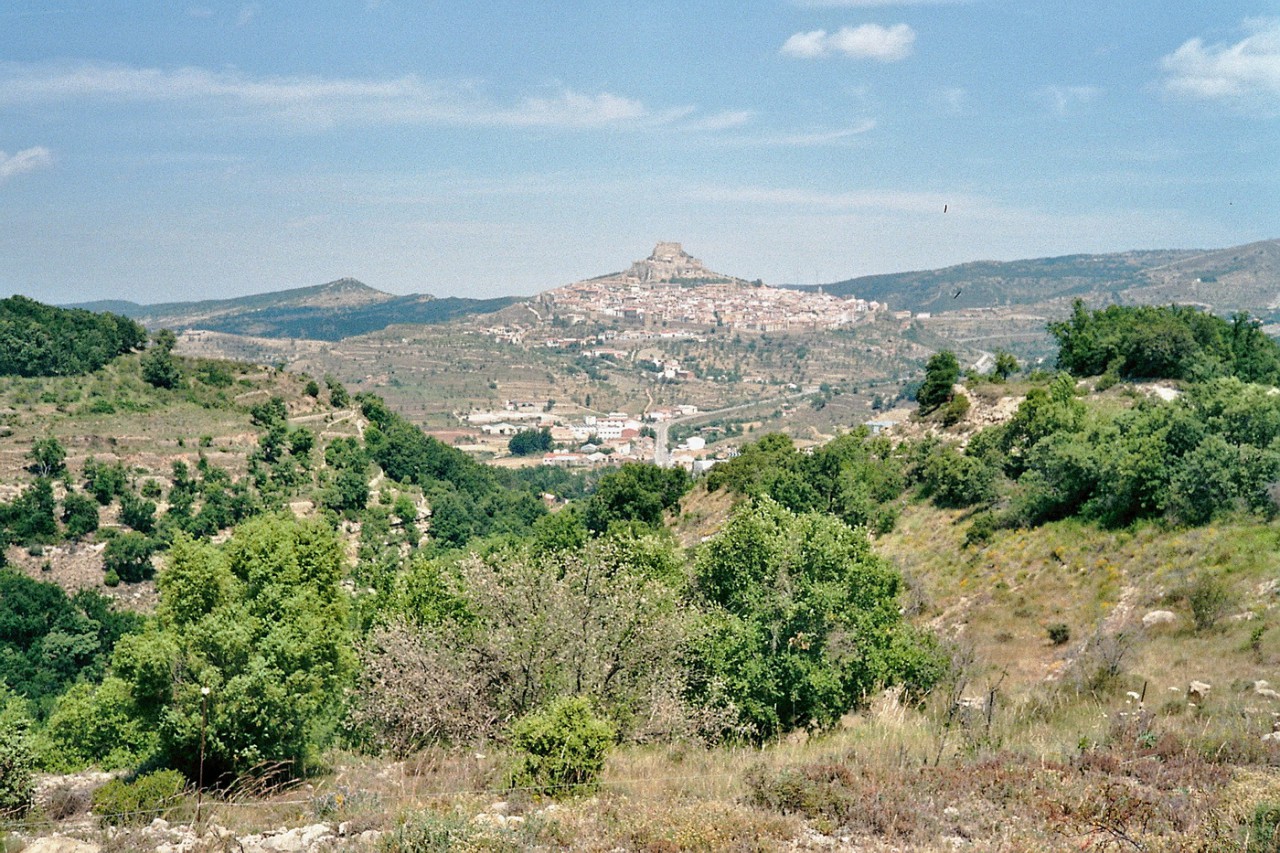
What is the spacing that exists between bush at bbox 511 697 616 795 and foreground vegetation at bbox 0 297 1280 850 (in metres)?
0.03

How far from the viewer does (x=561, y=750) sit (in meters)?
8.36

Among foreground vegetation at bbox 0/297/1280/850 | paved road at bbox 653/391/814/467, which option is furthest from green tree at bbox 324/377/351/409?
paved road at bbox 653/391/814/467

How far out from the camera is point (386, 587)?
67.9 feet

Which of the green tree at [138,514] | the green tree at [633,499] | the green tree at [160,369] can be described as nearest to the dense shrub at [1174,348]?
the green tree at [633,499]

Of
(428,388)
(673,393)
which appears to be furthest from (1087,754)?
Result: (673,393)

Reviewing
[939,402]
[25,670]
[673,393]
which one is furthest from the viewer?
[673,393]

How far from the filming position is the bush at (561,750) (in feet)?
27.0

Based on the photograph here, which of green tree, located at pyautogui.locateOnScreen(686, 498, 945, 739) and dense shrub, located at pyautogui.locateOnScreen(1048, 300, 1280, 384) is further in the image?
dense shrub, located at pyautogui.locateOnScreen(1048, 300, 1280, 384)

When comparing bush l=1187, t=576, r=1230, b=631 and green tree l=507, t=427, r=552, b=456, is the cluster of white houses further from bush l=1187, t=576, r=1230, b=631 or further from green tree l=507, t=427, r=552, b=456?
bush l=1187, t=576, r=1230, b=631

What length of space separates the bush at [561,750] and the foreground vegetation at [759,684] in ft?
0.10

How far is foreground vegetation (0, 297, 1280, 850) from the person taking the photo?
7180mm

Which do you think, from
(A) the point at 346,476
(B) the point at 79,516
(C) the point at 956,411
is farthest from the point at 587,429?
(C) the point at 956,411

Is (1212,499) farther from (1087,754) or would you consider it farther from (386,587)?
(386,587)

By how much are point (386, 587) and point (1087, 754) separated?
16.3 metres
